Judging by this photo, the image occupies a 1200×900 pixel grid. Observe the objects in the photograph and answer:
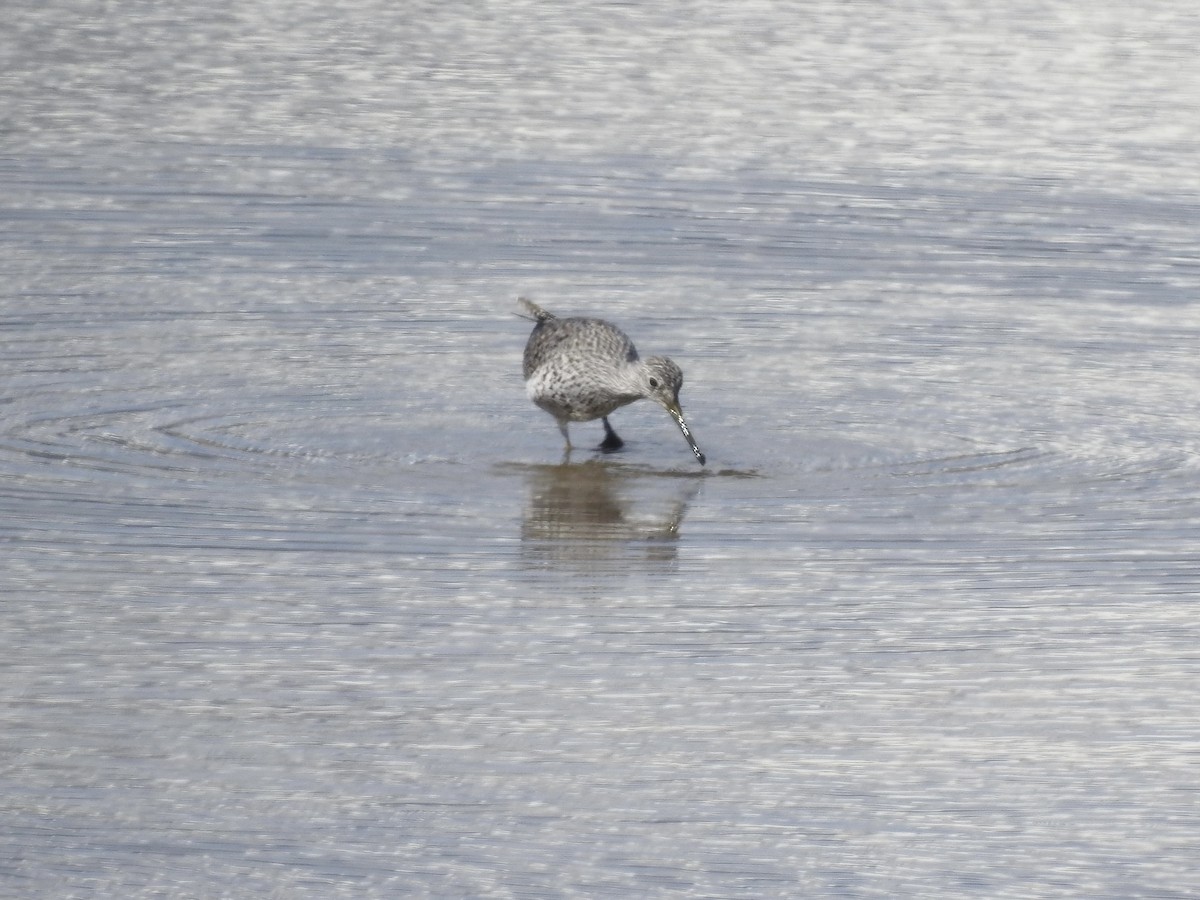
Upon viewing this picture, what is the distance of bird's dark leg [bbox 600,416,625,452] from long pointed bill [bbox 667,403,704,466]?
461 mm

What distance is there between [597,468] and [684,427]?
0.40 m

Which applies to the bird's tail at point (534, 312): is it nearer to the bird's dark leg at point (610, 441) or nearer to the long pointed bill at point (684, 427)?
the bird's dark leg at point (610, 441)

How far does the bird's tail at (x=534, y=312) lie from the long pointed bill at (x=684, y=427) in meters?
1.17

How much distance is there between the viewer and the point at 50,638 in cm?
852

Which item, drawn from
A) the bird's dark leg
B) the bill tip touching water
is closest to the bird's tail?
the bill tip touching water

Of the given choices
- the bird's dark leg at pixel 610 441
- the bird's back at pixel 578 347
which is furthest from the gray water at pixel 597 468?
the bird's back at pixel 578 347

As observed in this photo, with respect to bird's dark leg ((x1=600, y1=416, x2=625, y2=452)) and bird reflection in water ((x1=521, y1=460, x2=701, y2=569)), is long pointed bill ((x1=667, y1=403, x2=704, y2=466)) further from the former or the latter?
bird's dark leg ((x1=600, y1=416, x2=625, y2=452))

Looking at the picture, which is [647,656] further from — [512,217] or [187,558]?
[512,217]

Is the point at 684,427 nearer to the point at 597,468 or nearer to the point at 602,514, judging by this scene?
the point at 597,468

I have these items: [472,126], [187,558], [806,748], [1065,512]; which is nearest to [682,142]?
[472,126]

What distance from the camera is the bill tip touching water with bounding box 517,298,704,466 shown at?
1116 centimetres

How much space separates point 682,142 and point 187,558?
311 inches

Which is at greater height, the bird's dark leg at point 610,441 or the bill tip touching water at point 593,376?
the bill tip touching water at point 593,376

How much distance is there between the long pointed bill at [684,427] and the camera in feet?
36.0
